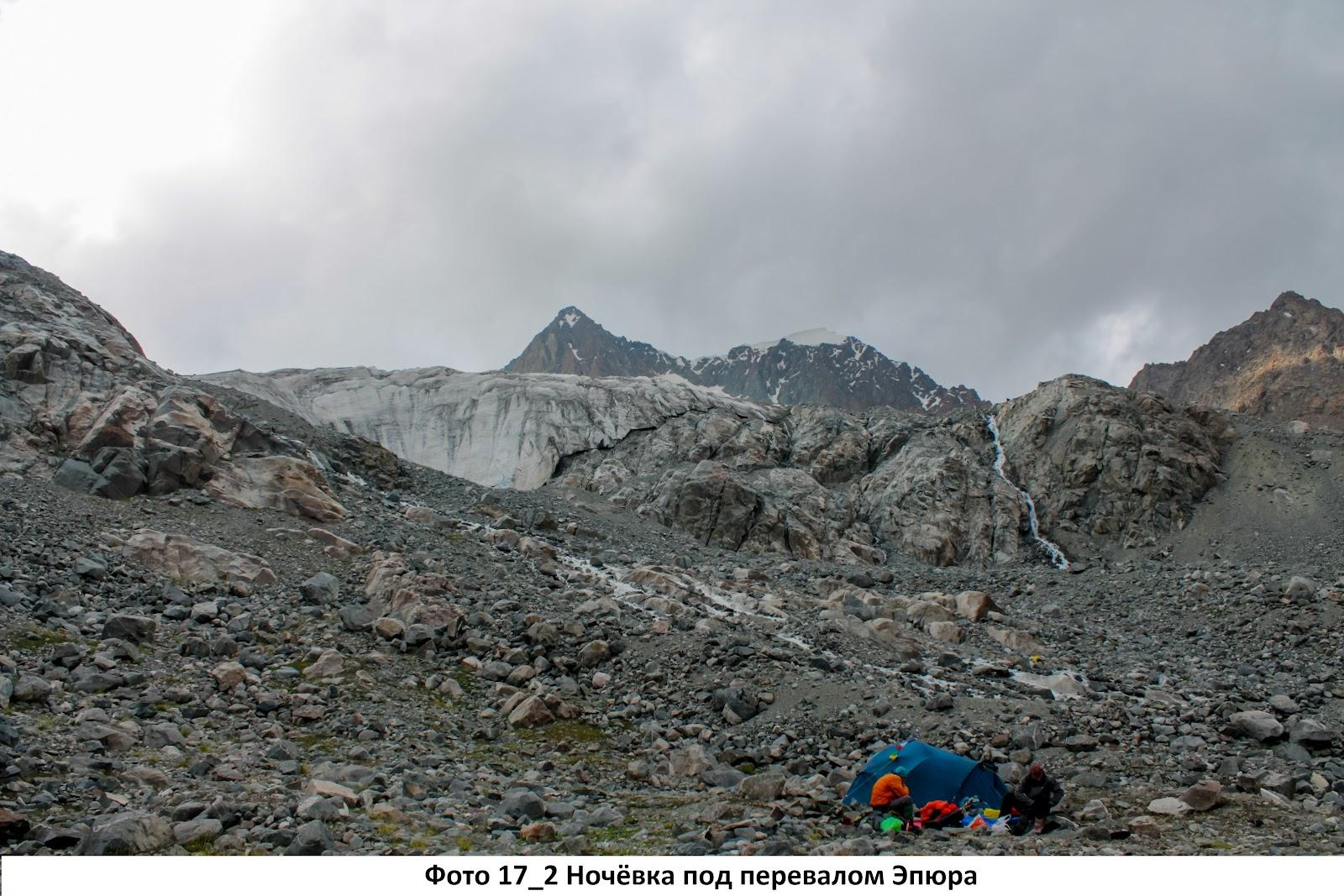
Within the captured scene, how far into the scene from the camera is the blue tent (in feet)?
38.7

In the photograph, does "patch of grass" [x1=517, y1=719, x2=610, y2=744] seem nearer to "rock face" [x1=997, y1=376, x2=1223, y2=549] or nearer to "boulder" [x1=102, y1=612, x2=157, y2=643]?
"boulder" [x1=102, y1=612, x2=157, y2=643]

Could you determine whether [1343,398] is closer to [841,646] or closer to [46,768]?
[841,646]

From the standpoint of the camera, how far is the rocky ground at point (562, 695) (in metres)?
9.48

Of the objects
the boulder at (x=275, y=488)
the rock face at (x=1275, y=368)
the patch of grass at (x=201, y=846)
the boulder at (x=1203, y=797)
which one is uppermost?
the rock face at (x=1275, y=368)

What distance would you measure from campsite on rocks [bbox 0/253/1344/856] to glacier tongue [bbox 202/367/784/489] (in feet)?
69.2

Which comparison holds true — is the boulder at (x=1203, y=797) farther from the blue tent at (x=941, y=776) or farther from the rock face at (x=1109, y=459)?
the rock face at (x=1109, y=459)

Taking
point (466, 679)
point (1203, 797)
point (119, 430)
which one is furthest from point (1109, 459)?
point (119, 430)

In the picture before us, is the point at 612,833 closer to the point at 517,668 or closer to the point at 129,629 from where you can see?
the point at 517,668

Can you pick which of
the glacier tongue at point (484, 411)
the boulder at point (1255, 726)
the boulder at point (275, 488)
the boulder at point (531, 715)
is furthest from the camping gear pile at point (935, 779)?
the glacier tongue at point (484, 411)

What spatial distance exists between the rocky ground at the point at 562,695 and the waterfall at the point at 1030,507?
27829 millimetres

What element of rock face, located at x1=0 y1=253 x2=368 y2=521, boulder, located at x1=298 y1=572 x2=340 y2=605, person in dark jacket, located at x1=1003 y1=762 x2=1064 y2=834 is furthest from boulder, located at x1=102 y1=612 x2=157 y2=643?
person in dark jacket, located at x1=1003 y1=762 x2=1064 y2=834

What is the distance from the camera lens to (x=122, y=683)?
1331 centimetres

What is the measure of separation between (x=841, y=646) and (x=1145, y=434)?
51.8 meters

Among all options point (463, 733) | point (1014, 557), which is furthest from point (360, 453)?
point (1014, 557)
